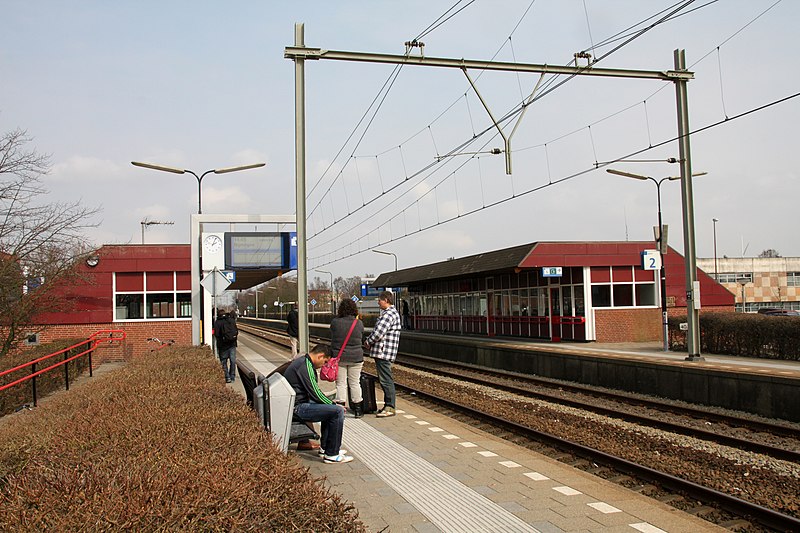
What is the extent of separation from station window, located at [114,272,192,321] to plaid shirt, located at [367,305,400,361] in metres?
15.5

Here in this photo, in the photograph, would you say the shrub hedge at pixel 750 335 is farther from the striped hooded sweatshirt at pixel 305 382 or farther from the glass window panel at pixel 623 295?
the striped hooded sweatshirt at pixel 305 382

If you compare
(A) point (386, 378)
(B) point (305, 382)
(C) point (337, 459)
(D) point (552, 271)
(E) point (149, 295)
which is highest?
(D) point (552, 271)

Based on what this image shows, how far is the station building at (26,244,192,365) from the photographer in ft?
78.0

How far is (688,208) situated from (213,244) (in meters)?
13.8

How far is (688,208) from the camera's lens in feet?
57.2

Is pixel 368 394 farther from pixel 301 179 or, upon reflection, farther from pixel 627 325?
pixel 627 325

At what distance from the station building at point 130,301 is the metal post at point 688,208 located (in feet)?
51.0

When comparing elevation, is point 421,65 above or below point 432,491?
above

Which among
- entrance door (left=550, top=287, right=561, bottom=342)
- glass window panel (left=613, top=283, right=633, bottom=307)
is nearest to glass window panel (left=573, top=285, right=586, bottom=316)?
entrance door (left=550, top=287, right=561, bottom=342)

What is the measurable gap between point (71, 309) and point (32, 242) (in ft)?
22.0

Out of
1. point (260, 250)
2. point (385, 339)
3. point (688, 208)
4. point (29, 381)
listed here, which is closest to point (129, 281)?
point (260, 250)

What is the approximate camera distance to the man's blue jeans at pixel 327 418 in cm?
736

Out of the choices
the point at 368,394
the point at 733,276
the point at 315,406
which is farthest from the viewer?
the point at 733,276

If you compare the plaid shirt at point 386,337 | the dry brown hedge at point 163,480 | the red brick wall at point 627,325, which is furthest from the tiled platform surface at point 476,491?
the red brick wall at point 627,325
